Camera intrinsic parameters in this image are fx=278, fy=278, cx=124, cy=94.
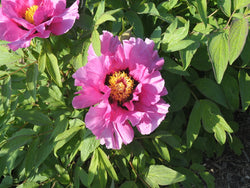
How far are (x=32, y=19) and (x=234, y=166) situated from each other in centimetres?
159

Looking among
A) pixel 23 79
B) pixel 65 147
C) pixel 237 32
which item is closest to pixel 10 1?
pixel 23 79

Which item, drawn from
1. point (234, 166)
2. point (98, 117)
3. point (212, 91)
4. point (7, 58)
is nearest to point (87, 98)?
point (98, 117)

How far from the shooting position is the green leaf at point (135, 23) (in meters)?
1.09

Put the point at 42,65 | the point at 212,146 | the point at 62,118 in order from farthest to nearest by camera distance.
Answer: the point at 212,146 < the point at 62,118 < the point at 42,65

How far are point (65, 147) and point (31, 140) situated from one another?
0.14 metres

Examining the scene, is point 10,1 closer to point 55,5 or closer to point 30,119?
point 55,5

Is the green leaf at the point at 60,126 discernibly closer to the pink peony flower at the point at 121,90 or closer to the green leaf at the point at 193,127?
the pink peony flower at the point at 121,90

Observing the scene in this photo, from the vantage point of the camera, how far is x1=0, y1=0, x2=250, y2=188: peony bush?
848mm

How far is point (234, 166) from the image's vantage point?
6.12 ft

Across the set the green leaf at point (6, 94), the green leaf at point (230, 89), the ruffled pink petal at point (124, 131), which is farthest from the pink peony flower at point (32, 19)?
the green leaf at point (230, 89)

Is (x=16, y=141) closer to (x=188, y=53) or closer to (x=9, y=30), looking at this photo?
(x=9, y=30)

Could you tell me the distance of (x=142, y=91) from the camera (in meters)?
0.89

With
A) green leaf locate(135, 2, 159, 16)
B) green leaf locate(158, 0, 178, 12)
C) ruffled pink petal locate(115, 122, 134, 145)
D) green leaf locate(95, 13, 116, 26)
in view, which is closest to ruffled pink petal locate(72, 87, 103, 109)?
ruffled pink petal locate(115, 122, 134, 145)

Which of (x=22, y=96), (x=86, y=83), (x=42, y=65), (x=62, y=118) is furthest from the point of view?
(x=22, y=96)
